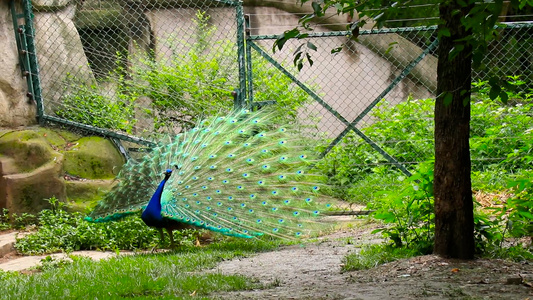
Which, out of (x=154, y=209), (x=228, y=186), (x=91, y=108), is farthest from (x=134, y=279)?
(x=91, y=108)

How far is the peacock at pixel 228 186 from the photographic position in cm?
705

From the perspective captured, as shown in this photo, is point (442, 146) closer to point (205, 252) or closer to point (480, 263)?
point (480, 263)

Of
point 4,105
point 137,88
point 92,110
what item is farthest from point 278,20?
point 4,105

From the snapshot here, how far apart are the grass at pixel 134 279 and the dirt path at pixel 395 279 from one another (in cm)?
27

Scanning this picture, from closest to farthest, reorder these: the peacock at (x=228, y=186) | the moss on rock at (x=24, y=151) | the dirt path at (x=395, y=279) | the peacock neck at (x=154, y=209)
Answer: the dirt path at (x=395, y=279) < the peacock neck at (x=154, y=209) < the peacock at (x=228, y=186) < the moss on rock at (x=24, y=151)

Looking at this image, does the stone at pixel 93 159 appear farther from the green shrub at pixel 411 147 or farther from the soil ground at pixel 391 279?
the soil ground at pixel 391 279

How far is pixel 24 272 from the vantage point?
6648 millimetres

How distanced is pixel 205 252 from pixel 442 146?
9.55ft

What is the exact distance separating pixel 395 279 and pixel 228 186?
9.64 feet

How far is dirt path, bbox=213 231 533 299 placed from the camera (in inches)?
169

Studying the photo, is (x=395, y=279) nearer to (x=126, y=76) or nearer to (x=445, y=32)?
(x=445, y=32)

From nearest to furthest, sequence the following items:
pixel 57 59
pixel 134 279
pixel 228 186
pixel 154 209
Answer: pixel 134 279 → pixel 154 209 → pixel 228 186 → pixel 57 59

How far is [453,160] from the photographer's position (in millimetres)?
5090

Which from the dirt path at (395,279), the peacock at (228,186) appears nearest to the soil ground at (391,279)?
the dirt path at (395,279)
